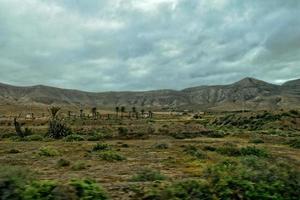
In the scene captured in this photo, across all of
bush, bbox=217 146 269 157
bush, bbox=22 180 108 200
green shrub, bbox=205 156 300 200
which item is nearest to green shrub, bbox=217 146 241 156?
bush, bbox=217 146 269 157

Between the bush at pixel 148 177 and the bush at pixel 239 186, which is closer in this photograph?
the bush at pixel 239 186

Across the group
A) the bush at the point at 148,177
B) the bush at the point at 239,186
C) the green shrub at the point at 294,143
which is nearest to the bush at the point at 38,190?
the bush at the point at 239,186

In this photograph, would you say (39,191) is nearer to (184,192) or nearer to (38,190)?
(38,190)

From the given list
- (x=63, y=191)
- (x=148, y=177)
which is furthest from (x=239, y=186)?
(x=63, y=191)

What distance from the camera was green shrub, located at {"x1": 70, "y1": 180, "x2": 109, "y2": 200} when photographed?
12.5m

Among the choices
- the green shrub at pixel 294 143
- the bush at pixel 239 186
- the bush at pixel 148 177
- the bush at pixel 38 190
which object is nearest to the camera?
the bush at pixel 38 190

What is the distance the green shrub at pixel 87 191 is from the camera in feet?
41.1

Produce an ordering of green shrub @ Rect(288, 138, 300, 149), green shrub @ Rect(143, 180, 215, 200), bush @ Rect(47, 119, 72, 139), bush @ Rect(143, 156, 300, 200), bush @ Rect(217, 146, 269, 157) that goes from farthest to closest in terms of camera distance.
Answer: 1. bush @ Rect(47, 119, 72, 139)
2. green shrub @ Rect(288, 138, 300, 149)
3. bush @ Rect(217, 146, 269, 157)
4. bush @ Rect(143, 156, 300, 200)
5. green shrub @ Rect(143, 180, 215, 200)

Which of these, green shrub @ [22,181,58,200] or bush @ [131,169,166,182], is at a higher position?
green shrub @ [22,181,58,200]

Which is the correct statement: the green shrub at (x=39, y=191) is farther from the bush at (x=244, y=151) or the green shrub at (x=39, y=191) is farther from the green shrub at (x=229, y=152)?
the green shrub at (x=229, y=152)

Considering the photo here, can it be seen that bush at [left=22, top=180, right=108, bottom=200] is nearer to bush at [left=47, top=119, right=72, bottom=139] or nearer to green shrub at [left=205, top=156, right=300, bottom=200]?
green shrub at [left=205, top=156, right=300, bottom=200]

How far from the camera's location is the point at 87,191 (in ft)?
41.7

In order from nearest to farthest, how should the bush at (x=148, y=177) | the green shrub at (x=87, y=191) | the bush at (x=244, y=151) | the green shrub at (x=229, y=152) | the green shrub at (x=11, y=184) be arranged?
1. the green shrub at (x=11, y=184)
2. the green shrub at (x=87, y=191)
3. the bush at (x=148, y=177)
4. the bush at (x=244, y=151)
5. the green shrub at (x=229, y=152)

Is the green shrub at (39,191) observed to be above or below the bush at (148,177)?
above
